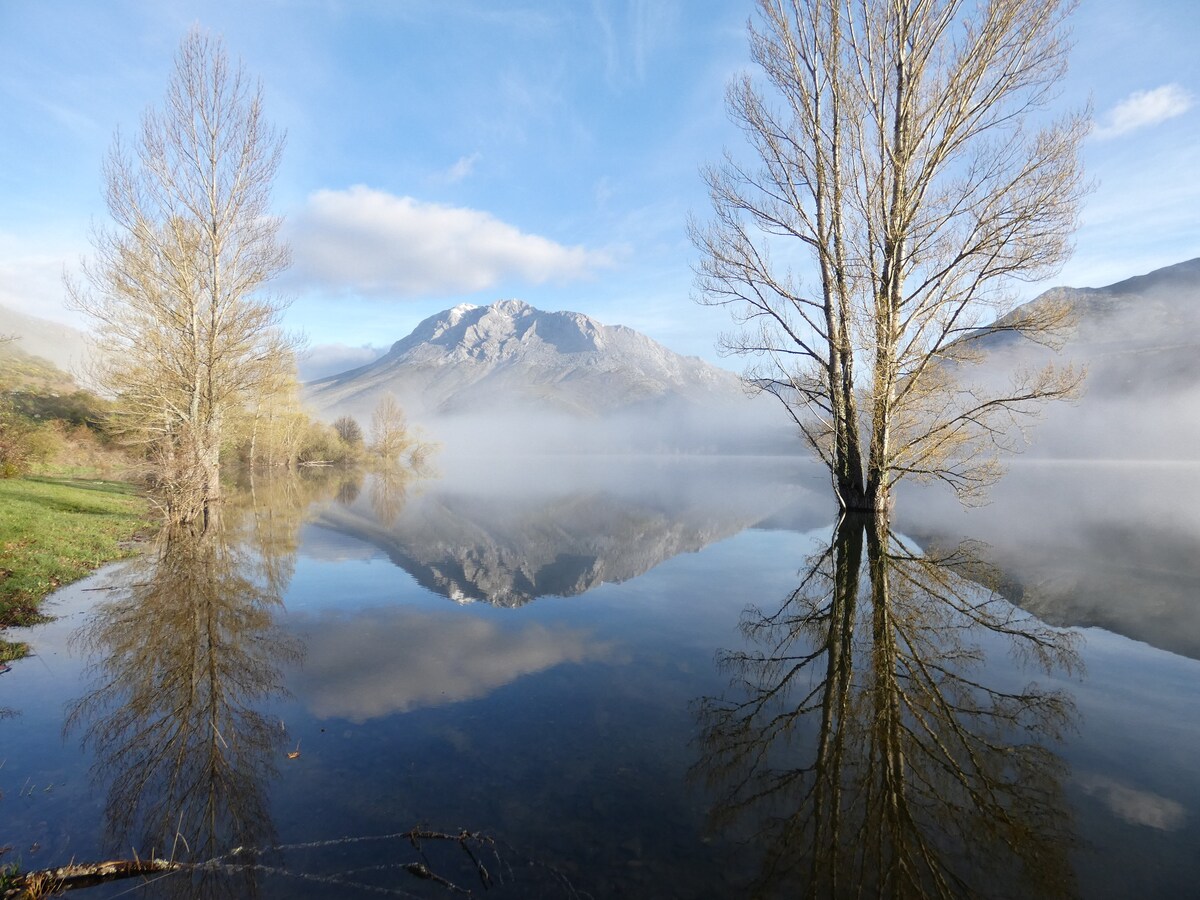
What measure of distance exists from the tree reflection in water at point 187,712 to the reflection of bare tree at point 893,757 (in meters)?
4.14

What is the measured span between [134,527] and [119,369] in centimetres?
1017

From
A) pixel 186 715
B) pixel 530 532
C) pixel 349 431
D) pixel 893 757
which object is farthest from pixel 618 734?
pixel 349 431

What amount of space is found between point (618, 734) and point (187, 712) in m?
5.03

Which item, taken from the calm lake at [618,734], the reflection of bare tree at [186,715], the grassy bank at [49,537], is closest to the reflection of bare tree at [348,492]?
the grassy bank at [49,537]

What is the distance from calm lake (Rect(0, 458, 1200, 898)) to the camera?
3.97 meters

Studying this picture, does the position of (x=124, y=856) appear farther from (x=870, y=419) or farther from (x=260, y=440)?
(x=260, y=440)

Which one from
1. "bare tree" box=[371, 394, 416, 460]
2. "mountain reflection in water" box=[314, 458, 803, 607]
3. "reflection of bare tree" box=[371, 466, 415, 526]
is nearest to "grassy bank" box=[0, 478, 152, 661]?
"mountain reflection in water" box=[314, 458, 803, 607]

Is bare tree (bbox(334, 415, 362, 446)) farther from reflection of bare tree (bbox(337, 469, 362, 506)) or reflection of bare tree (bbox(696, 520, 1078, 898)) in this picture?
reflection of bare tree (bbox(696, 520, 1078, 898))

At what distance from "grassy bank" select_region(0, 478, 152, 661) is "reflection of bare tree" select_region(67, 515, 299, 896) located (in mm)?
1496

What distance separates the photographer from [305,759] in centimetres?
542

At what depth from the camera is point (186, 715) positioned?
20.3ft

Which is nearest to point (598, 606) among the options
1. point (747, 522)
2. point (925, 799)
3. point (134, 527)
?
point (925, 799)

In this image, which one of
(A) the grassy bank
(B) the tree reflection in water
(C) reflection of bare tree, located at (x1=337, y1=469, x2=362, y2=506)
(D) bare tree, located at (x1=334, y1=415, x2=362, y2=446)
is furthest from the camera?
(D) bare tree, located at (x1=334, y1=415, x2=362, y2=446)

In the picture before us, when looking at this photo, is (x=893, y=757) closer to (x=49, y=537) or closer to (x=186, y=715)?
(x=186, y=715)
